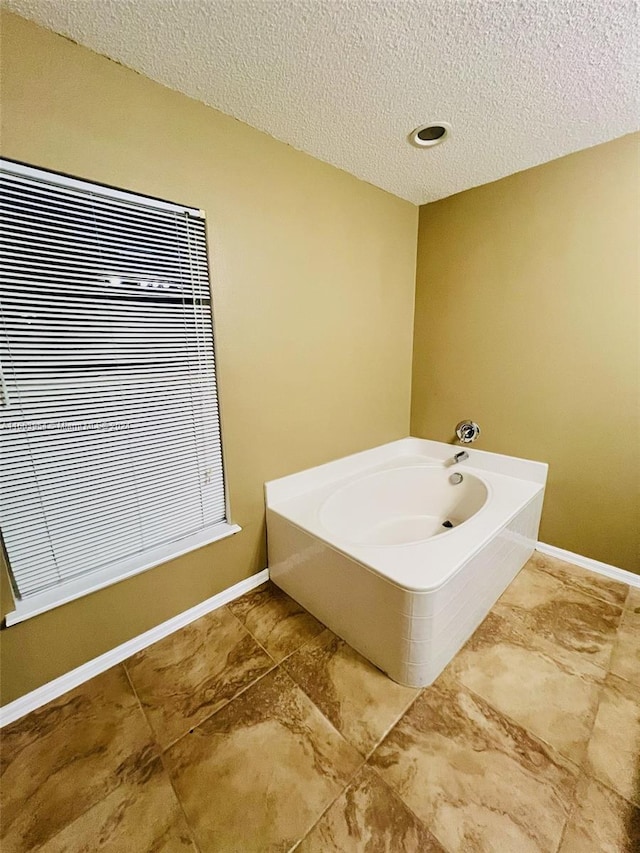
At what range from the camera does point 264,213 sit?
1.56 m

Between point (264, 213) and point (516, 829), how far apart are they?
7.64ft

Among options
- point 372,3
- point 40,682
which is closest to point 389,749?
point 40,682

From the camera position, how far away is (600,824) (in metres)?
0.89

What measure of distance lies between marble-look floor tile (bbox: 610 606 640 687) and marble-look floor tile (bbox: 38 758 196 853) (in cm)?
160

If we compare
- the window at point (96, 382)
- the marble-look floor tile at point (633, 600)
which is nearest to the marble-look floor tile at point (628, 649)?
the marble-look floor tile at point (633, 600)

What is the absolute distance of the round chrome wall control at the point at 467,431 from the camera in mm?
2252

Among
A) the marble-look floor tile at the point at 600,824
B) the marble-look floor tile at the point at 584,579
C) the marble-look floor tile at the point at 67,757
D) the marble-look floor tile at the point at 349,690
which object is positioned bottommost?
the marble-look floor tile at the point at 67,757

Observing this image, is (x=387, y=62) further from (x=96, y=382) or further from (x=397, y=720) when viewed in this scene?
(x=397, y=720)

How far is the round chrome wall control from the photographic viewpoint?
2252 millimetres

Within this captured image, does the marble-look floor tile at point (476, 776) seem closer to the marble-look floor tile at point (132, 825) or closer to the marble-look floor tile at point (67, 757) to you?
the marble-look floor tile at point (132, 825)

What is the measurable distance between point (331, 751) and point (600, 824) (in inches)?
29.2

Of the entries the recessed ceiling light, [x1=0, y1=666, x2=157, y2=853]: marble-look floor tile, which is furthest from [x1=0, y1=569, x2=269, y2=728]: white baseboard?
the recessed ceiling light

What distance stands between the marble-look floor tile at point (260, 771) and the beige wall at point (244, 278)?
57cm

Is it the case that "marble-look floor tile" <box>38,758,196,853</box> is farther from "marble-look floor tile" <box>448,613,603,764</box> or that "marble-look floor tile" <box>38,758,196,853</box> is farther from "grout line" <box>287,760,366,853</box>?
A: "marble-look floor tile" <box>448,613,603,764</box>
